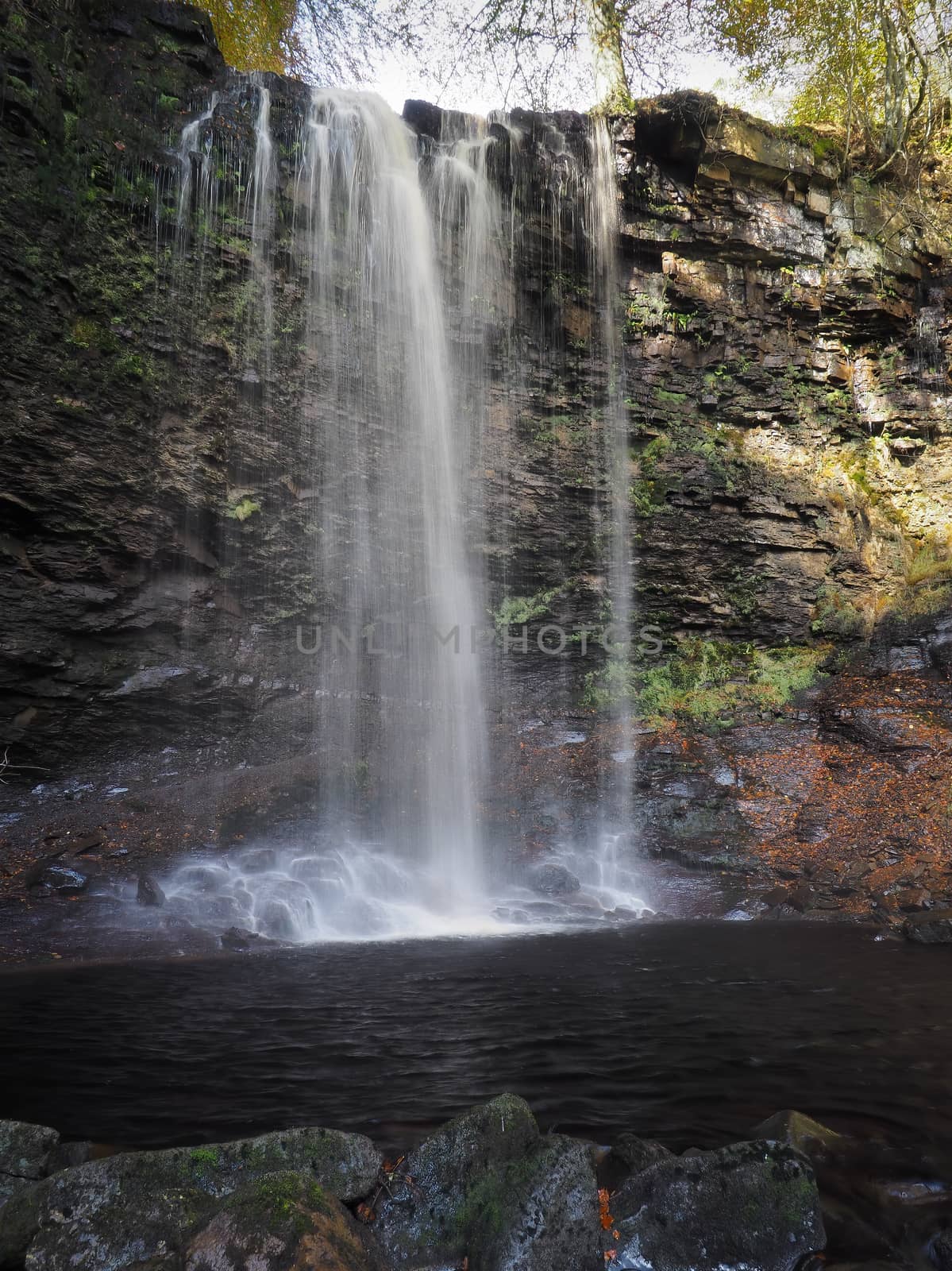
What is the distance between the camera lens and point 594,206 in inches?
503

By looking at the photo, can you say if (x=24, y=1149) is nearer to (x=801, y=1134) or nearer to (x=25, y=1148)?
(x=25, y=1148)

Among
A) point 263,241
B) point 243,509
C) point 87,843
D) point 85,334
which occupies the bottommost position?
point 87,843

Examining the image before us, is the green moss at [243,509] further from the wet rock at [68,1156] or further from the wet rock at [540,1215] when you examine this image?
the wet rock at [540,1215]

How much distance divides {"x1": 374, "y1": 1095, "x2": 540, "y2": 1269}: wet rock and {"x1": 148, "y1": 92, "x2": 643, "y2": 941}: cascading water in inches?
285

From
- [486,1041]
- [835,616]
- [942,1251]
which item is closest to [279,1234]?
[942,1251]

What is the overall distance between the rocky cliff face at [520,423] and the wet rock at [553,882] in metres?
1.32

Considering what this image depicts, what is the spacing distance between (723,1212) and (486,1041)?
2115mm

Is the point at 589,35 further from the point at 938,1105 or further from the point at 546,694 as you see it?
the point at 938,1105

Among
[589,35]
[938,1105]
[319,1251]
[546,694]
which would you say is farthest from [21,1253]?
[589,35]

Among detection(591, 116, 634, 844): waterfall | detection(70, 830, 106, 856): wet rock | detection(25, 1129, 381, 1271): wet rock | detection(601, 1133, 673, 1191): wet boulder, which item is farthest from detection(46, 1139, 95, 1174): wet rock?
detection(591, 116, 634, 844): waterfall

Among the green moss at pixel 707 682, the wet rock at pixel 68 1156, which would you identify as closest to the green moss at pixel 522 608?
the green moss at pixel 707 682

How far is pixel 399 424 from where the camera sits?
11734 mm

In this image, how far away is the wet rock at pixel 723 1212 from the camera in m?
2.19

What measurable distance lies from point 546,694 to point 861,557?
590cm
